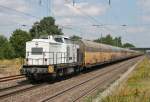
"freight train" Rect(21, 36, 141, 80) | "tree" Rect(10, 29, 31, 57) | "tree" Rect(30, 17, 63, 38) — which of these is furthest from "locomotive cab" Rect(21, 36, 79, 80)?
"tree" Rect(30, 17, 63, 38)

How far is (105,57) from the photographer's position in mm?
56906

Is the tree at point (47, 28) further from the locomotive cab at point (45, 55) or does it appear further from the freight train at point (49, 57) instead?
the locomotive cab at point (45, 55)

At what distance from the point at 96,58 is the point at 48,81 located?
20.6 metres

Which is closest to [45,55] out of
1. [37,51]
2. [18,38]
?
[37,51]

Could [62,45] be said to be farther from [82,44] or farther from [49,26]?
[49,26]

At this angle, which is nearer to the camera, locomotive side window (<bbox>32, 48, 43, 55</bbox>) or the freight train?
the freight train

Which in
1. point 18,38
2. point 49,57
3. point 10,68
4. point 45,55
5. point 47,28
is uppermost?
point 47,28

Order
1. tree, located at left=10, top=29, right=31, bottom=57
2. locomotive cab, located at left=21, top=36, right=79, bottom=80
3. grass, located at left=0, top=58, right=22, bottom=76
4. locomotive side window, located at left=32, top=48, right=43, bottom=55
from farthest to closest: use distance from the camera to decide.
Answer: tree, located at left=10, top=29, right=31, bottom=57 → grass, located at left=0, top=58, right=22, bottom=76 → locomotive side window, located at left=32, top=48, right=43, bottom=55 → locomotive cab, located at left=21, top=36, right=79, bottom=80

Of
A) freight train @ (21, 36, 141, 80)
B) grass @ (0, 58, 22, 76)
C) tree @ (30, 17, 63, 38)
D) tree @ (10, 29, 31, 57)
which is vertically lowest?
grass @ (0, 58, 22, 76)

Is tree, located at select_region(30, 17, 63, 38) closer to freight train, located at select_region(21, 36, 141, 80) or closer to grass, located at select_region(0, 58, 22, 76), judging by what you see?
grass, located at select_region(0, 58, 22, 76)

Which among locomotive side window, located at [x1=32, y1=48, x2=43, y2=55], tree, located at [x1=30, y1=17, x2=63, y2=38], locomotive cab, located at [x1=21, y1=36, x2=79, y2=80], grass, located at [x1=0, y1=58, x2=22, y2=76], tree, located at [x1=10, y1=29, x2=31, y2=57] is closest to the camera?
locomotive cab, located at [x1=21, y1=36, x2=79, y2=80]

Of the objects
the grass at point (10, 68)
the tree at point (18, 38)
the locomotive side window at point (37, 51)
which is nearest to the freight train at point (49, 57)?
the locomotive side window at point (37, 51)

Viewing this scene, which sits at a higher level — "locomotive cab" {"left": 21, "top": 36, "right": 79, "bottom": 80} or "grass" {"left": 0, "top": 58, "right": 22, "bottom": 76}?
"locomotive cab" {"left": 21, "top": 36, "right": 79, "bottom": 80}

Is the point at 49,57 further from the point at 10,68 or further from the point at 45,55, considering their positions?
the point at 10,68
